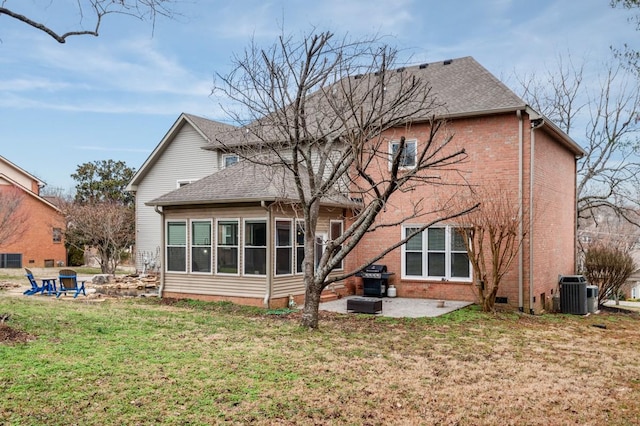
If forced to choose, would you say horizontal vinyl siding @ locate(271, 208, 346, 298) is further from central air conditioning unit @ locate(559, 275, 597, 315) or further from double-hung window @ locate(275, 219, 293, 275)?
central air conditioning unit @ locate(559, 275, 597, 315)

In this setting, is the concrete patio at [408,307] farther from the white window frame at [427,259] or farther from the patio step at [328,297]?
the white window frame at [427,259]

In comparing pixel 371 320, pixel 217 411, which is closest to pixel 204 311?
pixel 371 320

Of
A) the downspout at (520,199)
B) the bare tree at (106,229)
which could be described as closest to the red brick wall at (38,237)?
the bare tree at (106,229)

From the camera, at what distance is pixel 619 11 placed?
766cm

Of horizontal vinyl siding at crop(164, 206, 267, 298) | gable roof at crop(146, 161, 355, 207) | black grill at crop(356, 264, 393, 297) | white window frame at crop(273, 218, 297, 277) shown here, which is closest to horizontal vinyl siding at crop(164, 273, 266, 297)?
horizontal vinyl siding at crop(164, 206, 267, 298)

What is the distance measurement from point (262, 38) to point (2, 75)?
4936 mm

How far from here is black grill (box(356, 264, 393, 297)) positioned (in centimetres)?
1574

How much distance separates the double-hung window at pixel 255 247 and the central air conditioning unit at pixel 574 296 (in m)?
8.63

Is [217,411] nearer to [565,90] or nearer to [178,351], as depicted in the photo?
[178,351]

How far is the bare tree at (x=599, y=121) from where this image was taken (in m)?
24.0

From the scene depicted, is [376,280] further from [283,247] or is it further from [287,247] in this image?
[283,247]

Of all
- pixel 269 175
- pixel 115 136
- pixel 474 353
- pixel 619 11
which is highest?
pixel 115 136

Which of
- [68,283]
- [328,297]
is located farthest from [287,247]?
[68,283]

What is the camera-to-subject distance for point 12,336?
28.0 ft
